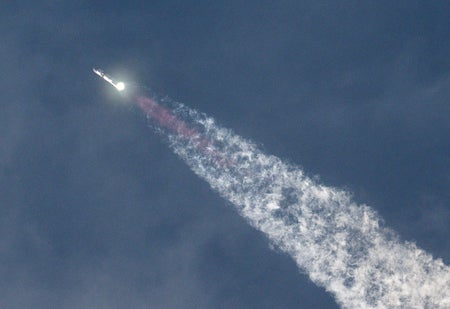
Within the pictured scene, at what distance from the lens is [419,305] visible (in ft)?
656

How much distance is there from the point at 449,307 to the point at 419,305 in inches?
306

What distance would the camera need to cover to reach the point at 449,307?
199000 millimetres
